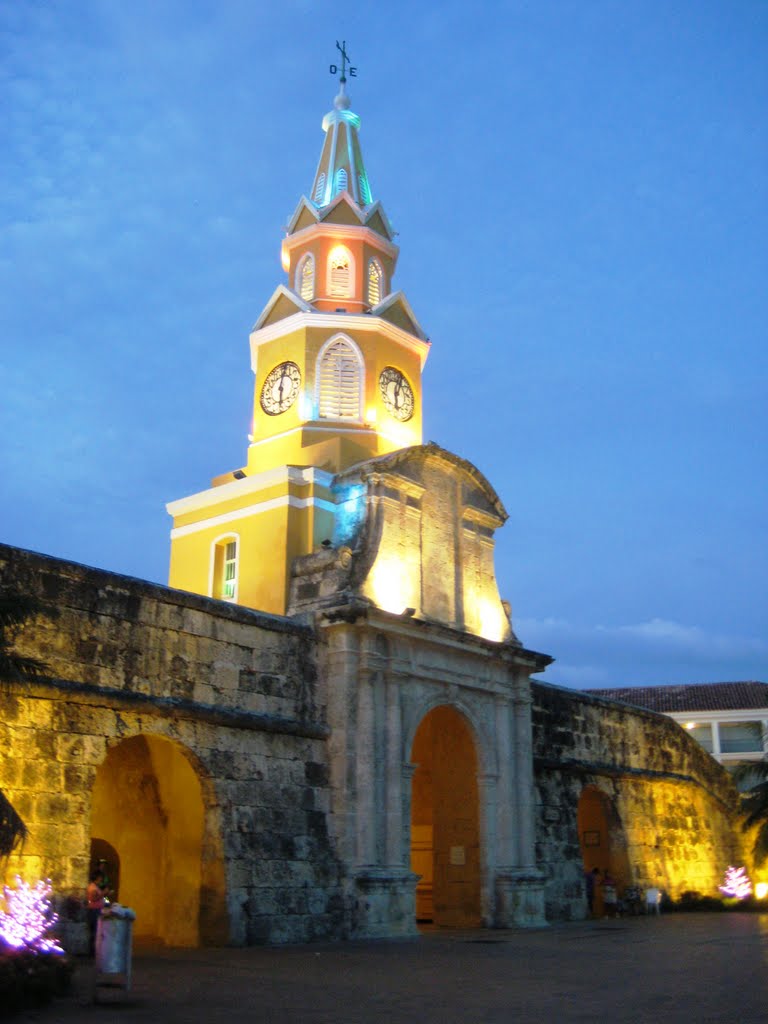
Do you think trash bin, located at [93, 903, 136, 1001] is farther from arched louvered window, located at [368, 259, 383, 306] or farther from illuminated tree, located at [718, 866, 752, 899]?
illuminated tree, located at [718, 866, 752, 899]

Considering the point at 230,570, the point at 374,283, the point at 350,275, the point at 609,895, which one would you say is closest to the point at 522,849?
the point at 609,895

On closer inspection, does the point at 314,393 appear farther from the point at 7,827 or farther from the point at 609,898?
the point at 7,827

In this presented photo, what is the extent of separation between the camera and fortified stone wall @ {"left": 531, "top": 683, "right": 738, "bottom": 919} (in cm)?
2294

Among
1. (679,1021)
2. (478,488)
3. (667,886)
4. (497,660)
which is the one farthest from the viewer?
(667,886)

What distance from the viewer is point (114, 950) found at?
31.5 feet

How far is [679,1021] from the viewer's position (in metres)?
8.43

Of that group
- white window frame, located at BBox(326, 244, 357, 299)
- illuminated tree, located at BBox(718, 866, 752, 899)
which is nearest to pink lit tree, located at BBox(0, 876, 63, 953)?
white window frame, located at BBox(326, 244, 357, 299)

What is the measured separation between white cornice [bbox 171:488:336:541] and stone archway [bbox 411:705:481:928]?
4.69m

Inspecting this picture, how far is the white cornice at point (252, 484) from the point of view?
71.7 ft

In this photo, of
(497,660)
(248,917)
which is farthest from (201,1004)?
(497,660)

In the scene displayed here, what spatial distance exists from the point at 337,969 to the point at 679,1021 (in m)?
5.05

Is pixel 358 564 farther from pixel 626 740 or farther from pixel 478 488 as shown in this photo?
pixel 626 740

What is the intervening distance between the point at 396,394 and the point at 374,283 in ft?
10.1

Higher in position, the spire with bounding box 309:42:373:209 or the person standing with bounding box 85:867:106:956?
the spire with bounding box 309:42:373:209
